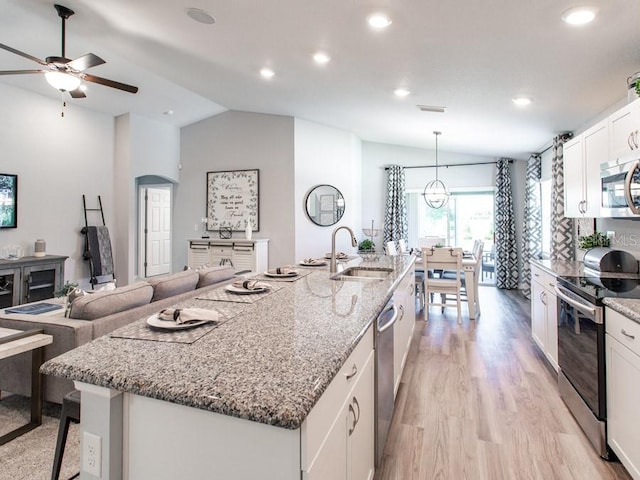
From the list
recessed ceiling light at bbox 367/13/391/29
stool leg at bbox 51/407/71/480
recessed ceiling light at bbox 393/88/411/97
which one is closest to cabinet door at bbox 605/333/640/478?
recessed ceiling light at bbox 367/13/391/29

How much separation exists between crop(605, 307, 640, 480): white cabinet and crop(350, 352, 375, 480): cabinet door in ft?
3.83

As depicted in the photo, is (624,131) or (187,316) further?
(624,131)

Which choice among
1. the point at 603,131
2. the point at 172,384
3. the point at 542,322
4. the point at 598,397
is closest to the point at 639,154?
the point at 603,131

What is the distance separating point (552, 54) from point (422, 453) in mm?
2699

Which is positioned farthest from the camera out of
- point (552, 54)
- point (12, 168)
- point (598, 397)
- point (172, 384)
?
point (12, 168)

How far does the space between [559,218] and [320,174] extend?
376 centimetres

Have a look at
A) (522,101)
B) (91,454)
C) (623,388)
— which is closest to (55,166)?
(91,454)

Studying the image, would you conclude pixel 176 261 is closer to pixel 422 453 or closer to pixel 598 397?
pixel 422 453

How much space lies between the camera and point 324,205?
6656mm

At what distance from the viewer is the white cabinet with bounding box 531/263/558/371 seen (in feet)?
9.32

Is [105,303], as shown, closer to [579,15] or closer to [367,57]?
[367,57]

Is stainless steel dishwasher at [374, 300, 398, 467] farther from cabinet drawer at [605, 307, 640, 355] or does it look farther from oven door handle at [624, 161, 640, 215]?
oven door handle at [624, 161, 640, 215]

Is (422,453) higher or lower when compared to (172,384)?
lower

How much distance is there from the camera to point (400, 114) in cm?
492
